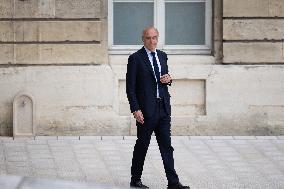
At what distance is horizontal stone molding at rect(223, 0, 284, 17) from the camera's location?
10969 mm

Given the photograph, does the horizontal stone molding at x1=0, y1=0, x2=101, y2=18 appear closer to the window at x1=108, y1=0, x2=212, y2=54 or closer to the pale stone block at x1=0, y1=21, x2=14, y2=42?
the pale stone block at x1=0, y1=21, x2=14, y2=42

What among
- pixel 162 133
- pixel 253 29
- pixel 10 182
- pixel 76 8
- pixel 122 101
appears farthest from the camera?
pixel 122 101

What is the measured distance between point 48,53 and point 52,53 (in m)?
0.06

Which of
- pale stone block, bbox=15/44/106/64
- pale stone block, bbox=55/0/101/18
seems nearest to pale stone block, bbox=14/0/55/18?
pale stone block, bbox=55/0/101/18

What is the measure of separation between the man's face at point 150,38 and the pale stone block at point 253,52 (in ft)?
14.3

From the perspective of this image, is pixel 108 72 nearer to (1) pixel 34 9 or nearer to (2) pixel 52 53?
(2) pixel 52 53

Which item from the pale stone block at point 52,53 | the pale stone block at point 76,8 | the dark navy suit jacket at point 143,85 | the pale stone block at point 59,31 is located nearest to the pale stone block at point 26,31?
the pale stone block at point 59,31

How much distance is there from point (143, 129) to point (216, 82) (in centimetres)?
441

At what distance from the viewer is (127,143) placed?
409 inches

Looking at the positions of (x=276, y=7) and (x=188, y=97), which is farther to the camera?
(x=188, y=97)

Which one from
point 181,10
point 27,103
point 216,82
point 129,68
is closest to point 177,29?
point 181,10

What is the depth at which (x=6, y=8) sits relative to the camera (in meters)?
10.8

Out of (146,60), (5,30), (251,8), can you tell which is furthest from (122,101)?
(146,60)

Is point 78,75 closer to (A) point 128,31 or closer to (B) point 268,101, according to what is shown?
(A) point 128,31
